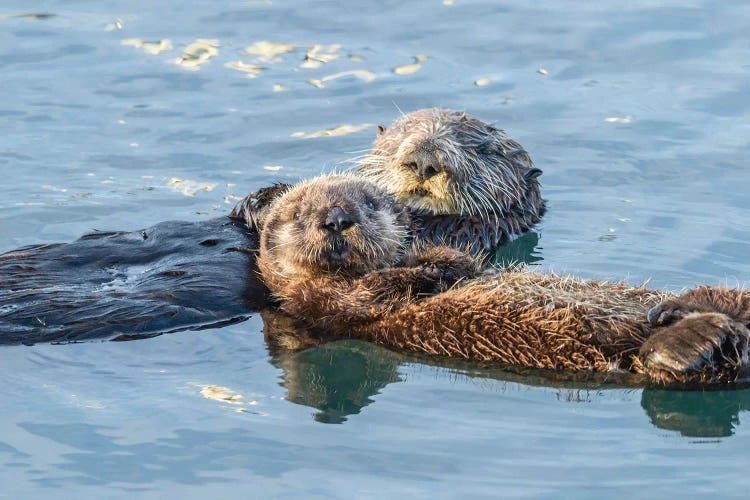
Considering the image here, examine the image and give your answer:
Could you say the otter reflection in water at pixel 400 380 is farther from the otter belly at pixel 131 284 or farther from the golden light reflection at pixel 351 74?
the golden light reflection at pixel 351 74

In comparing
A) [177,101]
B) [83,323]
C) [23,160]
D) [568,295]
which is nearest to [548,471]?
[568,295]

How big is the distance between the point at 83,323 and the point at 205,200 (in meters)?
2.62

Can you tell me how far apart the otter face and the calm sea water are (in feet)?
1.43

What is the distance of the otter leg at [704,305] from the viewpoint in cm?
574

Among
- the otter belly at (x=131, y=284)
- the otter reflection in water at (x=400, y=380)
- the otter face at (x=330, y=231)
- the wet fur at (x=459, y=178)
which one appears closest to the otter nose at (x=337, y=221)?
the otter face at (x=330, y=231)

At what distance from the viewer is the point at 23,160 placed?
938 centimetres

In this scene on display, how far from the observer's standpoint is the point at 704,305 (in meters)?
5.81

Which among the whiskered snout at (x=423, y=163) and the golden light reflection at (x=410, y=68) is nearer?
the whiskered snout at (x=423, y=163)

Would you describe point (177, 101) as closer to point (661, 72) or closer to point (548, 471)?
point (661, 72)

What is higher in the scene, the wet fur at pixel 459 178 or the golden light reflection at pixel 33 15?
the golden light reflection at pixel 33 15

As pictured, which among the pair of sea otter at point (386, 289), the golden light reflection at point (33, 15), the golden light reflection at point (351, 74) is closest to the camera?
the pair of sea otter at point (386, 289)

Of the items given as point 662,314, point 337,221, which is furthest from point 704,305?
point 337,221

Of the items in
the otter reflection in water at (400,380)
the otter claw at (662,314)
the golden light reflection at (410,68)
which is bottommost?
the otter reflection in water at (400,380)

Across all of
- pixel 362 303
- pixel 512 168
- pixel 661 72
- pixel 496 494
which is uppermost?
pixel 661 72
